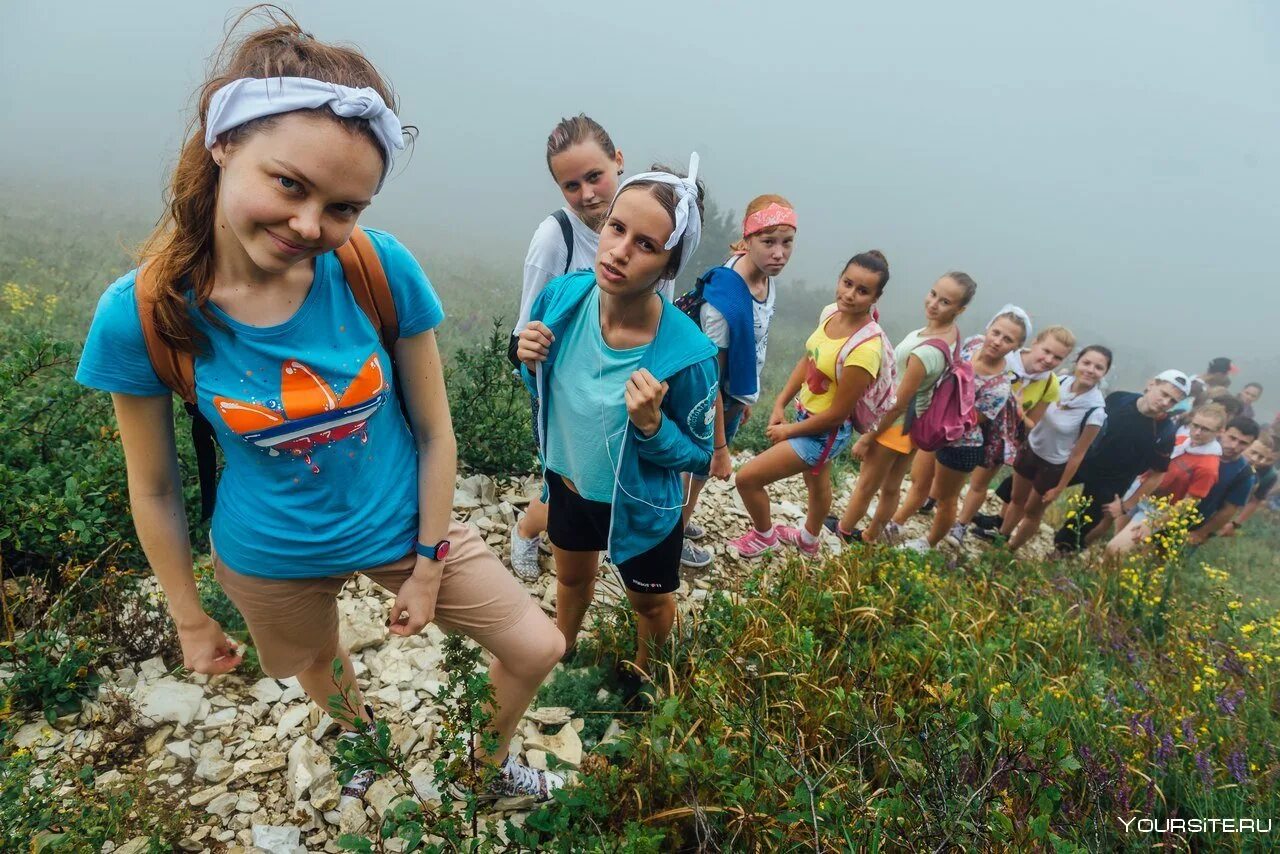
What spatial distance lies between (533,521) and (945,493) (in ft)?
11.7

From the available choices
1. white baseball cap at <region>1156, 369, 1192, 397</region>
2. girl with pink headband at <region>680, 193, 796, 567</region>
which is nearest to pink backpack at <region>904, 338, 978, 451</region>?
girl with pink headband at <region>680, 193, 796, 567</region>

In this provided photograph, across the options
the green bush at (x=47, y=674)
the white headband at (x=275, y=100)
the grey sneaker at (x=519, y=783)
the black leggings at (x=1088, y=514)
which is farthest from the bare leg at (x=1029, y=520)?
the green bush at (x=47, y=674)

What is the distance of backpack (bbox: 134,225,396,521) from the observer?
1428mm

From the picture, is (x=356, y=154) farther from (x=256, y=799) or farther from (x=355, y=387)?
(x=256, y=799)

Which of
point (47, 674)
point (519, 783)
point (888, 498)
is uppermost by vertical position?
point (888, 498)

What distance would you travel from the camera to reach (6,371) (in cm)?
316

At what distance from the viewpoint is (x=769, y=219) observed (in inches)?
138

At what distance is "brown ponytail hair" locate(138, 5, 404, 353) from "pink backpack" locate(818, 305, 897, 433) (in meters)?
3.03

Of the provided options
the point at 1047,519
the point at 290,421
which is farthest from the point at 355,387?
the point at 1047,519

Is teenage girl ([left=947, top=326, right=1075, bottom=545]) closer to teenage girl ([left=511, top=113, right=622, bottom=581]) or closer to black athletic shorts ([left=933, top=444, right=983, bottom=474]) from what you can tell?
black athletic shorts ([left=933, top=444, right=983, bottom=474])

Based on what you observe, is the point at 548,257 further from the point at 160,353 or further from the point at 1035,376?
the point at 1035,376

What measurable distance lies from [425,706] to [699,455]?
1863 millimetres

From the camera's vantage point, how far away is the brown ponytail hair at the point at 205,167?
1393 millimetres

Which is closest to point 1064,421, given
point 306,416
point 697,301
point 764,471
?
point 764,471
